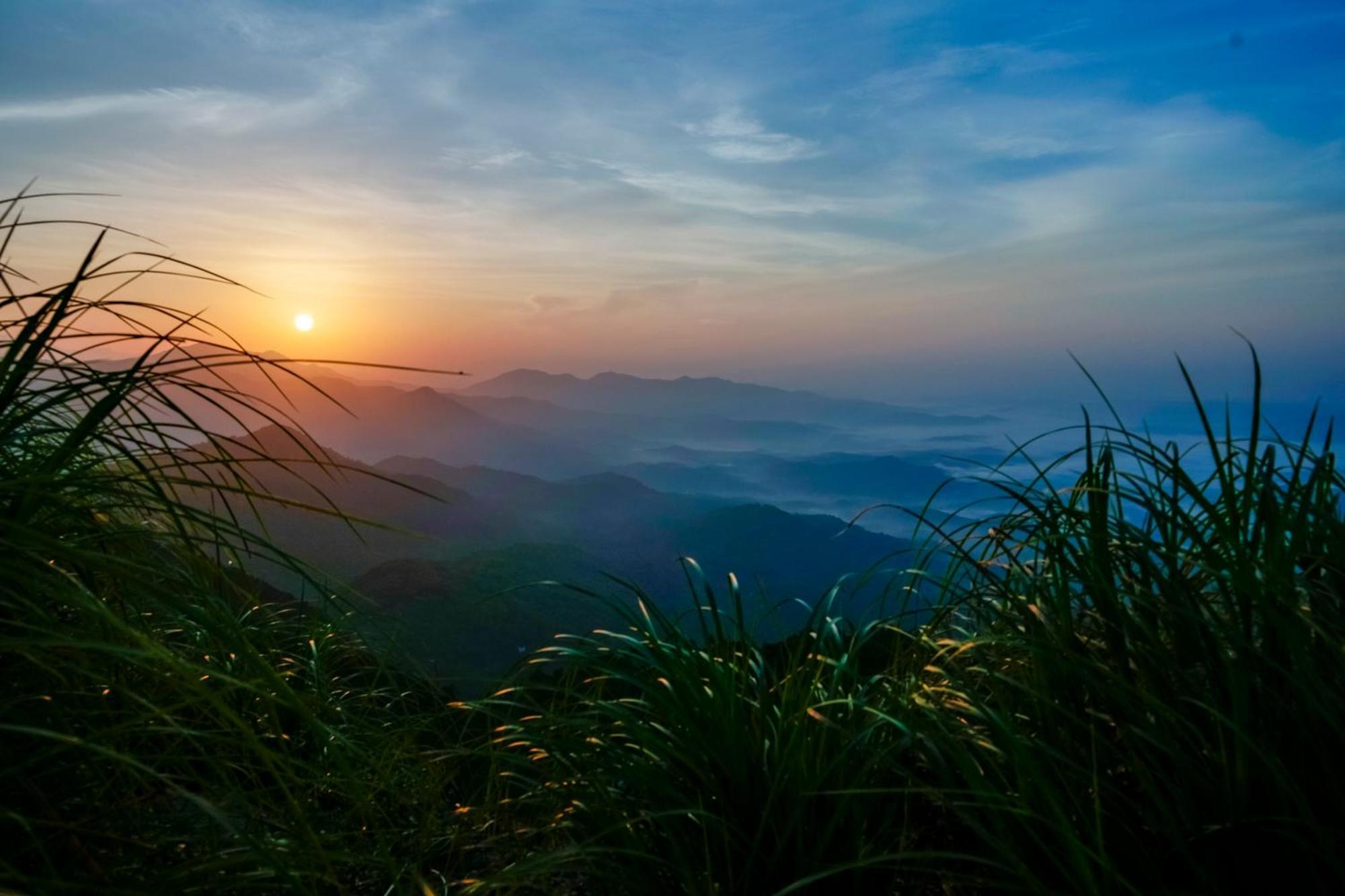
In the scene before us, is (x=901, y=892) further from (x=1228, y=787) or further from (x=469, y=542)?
(x=469, y=542)

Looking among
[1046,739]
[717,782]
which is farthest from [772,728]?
[1046,739]

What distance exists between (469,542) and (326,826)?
302 ft

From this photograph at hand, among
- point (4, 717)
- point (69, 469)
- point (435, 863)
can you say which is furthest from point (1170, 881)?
point (69, 469)

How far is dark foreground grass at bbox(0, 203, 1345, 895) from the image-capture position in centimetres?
135

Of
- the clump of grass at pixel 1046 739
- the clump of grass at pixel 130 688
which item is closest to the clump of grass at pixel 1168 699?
the clump of grass at pixel 1046 739

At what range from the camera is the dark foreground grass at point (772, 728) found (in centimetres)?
135

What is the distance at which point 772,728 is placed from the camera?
5.89ft

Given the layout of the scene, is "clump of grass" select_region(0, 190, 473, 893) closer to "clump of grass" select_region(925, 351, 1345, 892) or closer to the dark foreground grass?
the dark foreground grass

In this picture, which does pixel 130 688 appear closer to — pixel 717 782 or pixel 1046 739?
pixel 717 782

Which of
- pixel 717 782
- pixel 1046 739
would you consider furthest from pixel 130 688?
pixel 1046 739

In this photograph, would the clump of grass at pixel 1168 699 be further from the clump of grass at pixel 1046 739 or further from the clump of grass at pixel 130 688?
the clump of grass at pixel 130 688

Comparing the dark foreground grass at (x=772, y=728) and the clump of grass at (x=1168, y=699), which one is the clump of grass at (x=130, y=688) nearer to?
the dark foreground grass at (x=772, y=728)

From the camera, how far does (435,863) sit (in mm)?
2020

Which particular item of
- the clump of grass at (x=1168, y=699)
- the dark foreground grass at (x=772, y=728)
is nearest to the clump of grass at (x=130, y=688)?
the dark foreground grass at (x=772, y=728)
